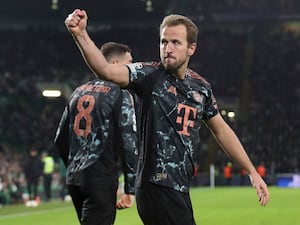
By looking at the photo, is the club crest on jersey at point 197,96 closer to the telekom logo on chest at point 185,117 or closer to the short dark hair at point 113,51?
the telekom logo on chest at point 185,117

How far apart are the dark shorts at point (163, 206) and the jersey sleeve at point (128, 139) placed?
1.16 meters

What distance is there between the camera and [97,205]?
6.00 m

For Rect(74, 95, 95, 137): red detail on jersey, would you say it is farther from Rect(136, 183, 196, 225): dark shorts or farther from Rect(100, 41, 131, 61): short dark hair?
Rect(136, 183, 196, 225): dark shorts

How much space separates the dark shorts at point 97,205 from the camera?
5980 millimetres

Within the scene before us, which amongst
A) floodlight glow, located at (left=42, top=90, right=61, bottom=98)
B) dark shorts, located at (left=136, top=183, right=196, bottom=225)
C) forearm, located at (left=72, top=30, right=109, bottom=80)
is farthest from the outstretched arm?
floodlight glow, located at (left=42, top=90, right=61, bottom=98)

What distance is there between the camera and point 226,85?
44.8 m

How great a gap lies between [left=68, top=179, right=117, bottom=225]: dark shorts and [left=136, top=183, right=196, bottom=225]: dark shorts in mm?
1135

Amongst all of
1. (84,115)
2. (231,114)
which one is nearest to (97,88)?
(84,115)

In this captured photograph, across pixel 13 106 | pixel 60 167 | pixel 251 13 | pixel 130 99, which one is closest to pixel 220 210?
pixel 60 167

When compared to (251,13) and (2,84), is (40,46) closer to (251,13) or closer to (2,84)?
(2,84)

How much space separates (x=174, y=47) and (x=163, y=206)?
101 centimetres

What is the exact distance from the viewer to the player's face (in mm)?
4828

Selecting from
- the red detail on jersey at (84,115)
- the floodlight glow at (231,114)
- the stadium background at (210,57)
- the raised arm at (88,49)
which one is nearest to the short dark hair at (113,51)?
the red detail on jersey at (84,115)

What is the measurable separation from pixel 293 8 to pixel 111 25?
11358 millimetres
